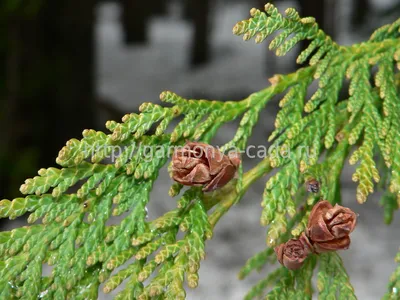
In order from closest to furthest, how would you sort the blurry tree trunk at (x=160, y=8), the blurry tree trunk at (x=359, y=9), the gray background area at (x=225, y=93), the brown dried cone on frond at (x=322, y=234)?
the brown dried cone on frond at (x=322, y=234) → the gray background area at (x=225, y=93) → the blurry tree trunk at (x=359, y=9) → the blurry tree trunk at (x=160, y=8)

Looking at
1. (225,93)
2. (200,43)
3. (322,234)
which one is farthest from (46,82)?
(200,43)

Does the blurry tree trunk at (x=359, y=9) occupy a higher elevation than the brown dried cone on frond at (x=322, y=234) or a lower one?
higher

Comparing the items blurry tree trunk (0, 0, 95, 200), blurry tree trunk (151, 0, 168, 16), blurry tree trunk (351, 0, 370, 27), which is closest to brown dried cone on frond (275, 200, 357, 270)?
blurry tree trunk (0, 0, 95, 200)

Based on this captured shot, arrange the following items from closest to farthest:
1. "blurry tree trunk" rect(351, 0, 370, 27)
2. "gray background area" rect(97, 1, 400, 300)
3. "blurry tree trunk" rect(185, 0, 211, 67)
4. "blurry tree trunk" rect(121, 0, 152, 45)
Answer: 1. "gray background area" rect(97, 1, 400, 300)
2. "blurry tree trunk" rect(185, 0, 211, 67)
3. "blurry tree trunk" rect(351, 0, 370, 27)
4. "blurry tree trunk" rect(121, 0, 152, 45)

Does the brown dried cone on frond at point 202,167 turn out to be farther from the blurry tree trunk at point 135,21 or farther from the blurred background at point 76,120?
the blurry tree trunk at point 135,21

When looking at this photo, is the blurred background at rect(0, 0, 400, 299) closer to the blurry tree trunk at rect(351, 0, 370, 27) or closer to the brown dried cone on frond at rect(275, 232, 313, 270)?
the brown dried cone on frond at rect(275, 232, 313, 270)

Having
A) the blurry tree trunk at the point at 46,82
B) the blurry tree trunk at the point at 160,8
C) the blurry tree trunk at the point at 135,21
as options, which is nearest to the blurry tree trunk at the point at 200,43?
the blurry tree trunk at the point at 135,21
